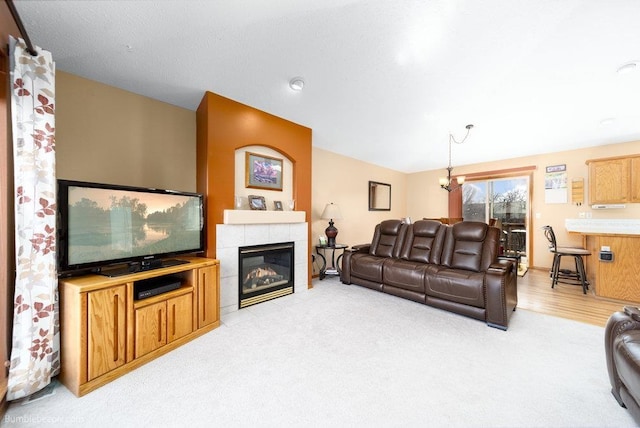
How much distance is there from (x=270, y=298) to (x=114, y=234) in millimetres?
1836

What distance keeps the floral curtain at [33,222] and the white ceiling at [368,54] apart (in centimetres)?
55

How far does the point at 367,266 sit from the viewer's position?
3.53m

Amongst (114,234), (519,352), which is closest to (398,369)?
(519,352)

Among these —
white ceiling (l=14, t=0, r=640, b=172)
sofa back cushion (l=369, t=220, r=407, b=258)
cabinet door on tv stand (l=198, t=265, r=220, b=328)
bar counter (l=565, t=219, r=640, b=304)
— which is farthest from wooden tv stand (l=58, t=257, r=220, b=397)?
bar counter (l=565, t=219, r=640, b=304)

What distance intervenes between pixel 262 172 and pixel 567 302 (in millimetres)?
4303

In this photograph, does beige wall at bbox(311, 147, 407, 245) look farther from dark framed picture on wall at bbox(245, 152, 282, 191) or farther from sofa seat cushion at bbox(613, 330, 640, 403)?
sofa seat cushion at bbox(613, 330, 640, 403)

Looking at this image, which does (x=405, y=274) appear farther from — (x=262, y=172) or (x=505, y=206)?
(x=505, y=206)

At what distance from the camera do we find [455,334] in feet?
7.34

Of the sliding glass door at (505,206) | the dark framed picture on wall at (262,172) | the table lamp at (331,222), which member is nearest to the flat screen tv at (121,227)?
the dark framed picture on wall at (262,172)

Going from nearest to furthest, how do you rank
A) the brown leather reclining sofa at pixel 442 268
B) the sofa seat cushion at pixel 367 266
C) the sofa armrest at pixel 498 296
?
the sofa armrest at pixel 498 296, the brown leather reclining sofa at pixel 442 268, the sofa seat cushion at pixel 367 266

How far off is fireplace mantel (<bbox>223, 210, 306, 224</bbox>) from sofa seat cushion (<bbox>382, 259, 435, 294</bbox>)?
55.5 inches

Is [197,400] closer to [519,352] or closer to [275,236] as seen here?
[275,236]

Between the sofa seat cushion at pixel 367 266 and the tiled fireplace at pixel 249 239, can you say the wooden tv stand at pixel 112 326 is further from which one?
the sofa seat cushion at pixel 367 266

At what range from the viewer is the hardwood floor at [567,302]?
8.66ft
